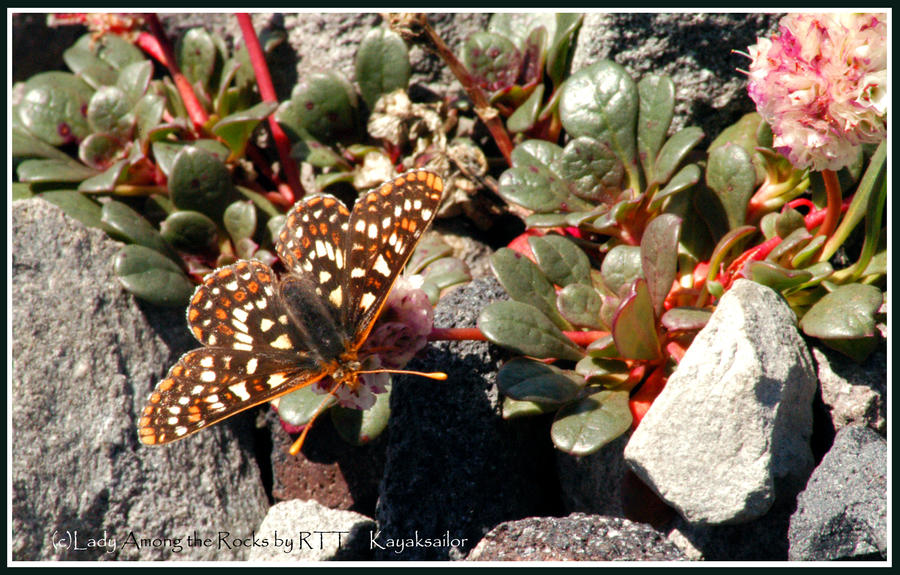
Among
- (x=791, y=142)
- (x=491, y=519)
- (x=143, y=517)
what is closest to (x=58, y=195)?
(x=143, y=517)

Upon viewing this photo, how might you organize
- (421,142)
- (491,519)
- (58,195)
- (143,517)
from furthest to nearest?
(421,142) → (58,195) → (143,517) → (491,519)

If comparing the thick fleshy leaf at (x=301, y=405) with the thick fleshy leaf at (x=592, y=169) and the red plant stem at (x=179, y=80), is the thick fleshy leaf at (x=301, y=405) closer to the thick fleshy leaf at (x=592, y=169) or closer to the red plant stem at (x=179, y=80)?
the thick fleshy leaf at (x=592, y=169)

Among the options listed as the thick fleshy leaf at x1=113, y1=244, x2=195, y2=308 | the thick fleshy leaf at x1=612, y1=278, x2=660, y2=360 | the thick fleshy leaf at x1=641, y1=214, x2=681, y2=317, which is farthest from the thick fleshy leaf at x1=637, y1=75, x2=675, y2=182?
the thick fleshy leaf at x1=113, y1=244, x2=195, y2=308

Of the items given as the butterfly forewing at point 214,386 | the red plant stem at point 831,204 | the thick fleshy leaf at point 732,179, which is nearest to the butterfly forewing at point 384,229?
the butterfly forewing at point 214,386

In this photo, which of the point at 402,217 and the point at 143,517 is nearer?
the point at 402,217

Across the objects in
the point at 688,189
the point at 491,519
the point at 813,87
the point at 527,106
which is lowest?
the point at 491,519

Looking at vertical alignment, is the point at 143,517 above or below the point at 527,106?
below

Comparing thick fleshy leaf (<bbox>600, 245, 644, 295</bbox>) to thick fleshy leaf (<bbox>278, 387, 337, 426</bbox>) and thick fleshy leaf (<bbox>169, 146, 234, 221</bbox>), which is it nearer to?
thick fleshy leaf (<bbox>278, 387, 337, 426</bbox>)

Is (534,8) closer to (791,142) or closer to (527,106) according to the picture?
(527,106)
